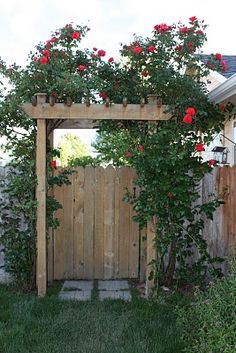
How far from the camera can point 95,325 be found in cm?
409

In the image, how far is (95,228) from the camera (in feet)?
19.4

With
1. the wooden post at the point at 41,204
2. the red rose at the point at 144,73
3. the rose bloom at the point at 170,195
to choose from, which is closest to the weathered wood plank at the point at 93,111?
the wooden post at the point at 41,204

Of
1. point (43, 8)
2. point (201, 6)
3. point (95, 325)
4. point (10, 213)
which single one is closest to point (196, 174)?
point (95, 325)

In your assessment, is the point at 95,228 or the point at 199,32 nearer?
the point at 199,32

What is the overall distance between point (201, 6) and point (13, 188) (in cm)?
642

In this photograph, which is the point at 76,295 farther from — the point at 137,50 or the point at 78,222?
the point at 137,50

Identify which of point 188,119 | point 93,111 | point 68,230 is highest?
point 93,111

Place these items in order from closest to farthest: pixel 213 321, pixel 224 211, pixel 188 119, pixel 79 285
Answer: pixel 213 321
pixel 188 119
pixel 224 211
pixel 79 285

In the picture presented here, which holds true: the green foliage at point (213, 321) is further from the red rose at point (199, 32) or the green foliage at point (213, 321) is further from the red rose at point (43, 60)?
the red rose at point (43, 60)

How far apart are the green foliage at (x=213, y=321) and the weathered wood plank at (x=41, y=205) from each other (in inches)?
73.6

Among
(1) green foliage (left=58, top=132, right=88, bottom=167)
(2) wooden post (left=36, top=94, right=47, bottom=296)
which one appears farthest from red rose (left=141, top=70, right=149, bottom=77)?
(1) green foliage (left=58, top=132, right=88, bottom=167)

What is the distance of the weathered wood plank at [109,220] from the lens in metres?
5.88

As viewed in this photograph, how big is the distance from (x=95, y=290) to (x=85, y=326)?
130cm

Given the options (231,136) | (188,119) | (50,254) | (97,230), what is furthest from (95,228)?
(231,136)
